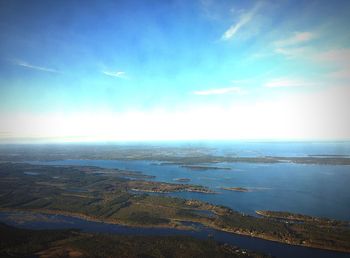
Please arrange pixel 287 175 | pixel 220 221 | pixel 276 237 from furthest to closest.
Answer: pixel 287 175
pixel 220 221
pixel 276 237

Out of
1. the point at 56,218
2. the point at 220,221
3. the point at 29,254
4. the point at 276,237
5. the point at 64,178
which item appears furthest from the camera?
the point at 64,178

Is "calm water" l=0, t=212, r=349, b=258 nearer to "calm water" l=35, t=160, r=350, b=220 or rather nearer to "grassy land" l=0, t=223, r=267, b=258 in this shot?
"grassy land" l=0, t=223, r=267, b=258

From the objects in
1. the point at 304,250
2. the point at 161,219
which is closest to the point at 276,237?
the point at 304,250

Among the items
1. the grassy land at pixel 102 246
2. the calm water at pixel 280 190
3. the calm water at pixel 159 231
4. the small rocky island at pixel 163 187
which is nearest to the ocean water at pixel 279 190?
the calm water at pixel 280 190

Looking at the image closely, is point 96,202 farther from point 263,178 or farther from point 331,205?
point 263,178

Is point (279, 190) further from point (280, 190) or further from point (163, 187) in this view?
point (163, 187)

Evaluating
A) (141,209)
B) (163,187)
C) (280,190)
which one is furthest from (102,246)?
(280,190)

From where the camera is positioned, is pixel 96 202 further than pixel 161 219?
Yes

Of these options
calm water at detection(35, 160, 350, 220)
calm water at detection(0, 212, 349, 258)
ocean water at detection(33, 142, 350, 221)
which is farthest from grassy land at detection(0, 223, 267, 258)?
calm water at detection(35, 160, 350, 220)
